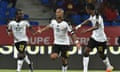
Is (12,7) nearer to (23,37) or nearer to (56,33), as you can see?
(23,37)

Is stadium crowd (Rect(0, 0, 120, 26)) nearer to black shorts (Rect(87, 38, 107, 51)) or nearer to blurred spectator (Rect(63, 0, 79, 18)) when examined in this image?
blurred spectator (Rect(63, 0, 79, 18))

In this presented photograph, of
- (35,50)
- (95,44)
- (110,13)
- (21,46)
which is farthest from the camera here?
(110,13)

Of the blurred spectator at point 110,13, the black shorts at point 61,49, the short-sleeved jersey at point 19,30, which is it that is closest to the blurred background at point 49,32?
the blurred spectator at point 110,13

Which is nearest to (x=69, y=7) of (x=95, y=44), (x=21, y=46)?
(x=21, y=46)

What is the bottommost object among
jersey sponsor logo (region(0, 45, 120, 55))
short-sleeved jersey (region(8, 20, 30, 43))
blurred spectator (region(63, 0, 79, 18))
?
jersey sponsor logo (region(0, 45, 120, 55))

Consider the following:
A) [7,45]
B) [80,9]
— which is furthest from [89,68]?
[80,9]

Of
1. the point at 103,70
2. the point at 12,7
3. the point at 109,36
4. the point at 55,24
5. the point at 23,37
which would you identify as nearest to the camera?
the point at 55,24

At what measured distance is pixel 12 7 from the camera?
21.6 m

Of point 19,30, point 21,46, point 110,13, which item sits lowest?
point 21,46

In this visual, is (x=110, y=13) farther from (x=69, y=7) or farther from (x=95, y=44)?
(x=95, y=44)

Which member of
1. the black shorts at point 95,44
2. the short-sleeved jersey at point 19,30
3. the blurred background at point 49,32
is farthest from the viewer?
the blurred background at point 49,32

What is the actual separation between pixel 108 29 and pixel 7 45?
3738 millimetres

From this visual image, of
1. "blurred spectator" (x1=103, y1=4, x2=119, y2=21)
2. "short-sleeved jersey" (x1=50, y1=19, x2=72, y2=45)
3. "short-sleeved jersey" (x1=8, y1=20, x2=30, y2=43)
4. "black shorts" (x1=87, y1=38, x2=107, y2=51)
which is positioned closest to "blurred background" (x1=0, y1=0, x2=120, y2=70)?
"blurred spectator" (x1=103, y1=4, x2=119, y2=21)

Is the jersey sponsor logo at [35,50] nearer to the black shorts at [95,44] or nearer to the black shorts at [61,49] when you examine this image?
the black shorts at [95,44]
